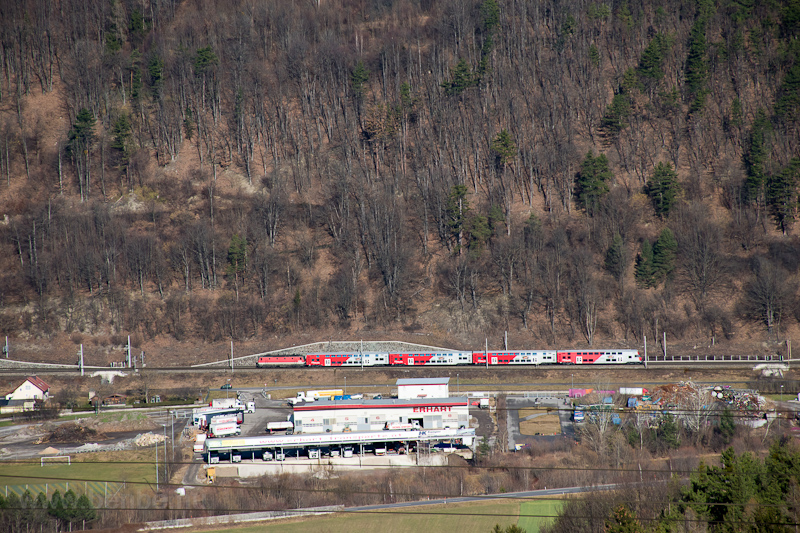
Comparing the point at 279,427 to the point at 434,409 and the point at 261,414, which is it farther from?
the point at 434,409

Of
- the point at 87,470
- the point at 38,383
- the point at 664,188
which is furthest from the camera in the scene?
the point at 664,188

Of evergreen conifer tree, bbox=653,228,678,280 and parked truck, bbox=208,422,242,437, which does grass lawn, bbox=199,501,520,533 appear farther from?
evergreen conifer tree, bbox=653,228,678,280

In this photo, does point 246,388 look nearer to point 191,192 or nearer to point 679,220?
point 191,192

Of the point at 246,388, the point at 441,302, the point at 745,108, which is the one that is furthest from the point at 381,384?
the point at 745,108

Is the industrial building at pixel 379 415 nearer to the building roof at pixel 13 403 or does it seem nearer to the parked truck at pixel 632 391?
the parked truck at pixel 632 391

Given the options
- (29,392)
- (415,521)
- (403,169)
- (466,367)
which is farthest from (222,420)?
(403,169)

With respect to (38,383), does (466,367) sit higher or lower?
lower
